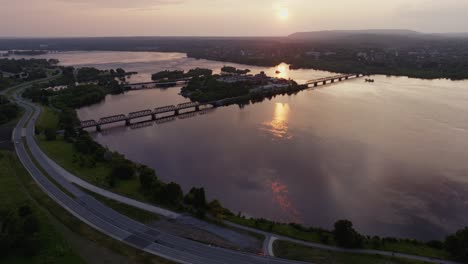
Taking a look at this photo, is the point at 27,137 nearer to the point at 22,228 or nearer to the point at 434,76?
the point at 22,228

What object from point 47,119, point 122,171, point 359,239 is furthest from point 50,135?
point 359,239

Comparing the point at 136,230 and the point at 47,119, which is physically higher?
the point at 47,119

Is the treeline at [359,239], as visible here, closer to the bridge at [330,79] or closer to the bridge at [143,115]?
the bridge at [143,115]

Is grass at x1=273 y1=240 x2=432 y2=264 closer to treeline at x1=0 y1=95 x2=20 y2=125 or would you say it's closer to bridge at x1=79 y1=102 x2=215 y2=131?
bridge at x1=79 y1=102 x2=215 y2=131

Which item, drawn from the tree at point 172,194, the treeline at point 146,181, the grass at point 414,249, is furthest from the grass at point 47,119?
the grass at point 414,249

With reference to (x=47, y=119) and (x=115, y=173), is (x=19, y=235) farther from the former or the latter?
(x=47, y=119)

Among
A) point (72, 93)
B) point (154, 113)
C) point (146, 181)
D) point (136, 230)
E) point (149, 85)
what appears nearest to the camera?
point (136, 230)

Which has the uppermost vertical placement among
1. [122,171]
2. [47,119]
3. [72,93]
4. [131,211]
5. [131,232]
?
[72,93]
